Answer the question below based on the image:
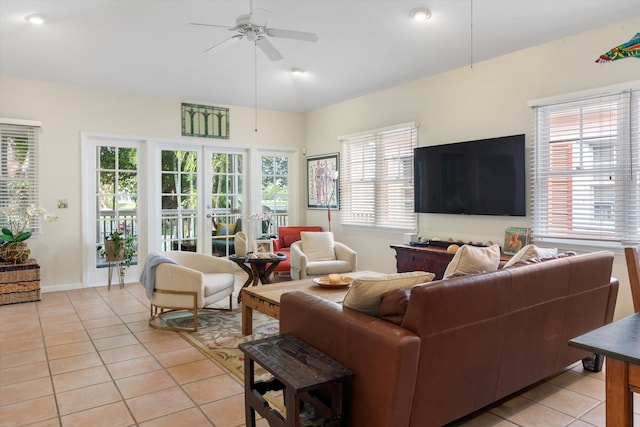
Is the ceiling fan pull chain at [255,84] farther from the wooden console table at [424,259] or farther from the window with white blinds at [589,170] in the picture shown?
the window with white blinds at [589,170]

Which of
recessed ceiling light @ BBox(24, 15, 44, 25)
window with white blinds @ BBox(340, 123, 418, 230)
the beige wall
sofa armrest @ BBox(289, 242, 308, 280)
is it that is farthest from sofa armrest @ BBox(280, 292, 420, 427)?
recessed ceiling light @ BBox(24, 15, 44, 25)

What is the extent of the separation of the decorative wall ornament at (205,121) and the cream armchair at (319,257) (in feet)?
7.54

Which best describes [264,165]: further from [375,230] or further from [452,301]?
[452,301]

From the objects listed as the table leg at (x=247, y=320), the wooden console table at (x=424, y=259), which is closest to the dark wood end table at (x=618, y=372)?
the table leg at (x=247, y=320)

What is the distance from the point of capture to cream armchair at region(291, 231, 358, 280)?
5102mm

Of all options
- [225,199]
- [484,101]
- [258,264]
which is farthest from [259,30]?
[225,199]

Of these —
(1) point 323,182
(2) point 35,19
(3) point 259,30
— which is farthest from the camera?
(1) point 323,182

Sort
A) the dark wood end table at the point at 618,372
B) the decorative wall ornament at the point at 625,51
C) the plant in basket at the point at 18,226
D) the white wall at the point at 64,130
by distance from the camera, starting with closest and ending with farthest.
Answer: the dark wood end table at the point at 618,372 < the decorative wall ornament at the point at 625,51 < the plant in basket at the point at 18,226 < the white wall at the point at 64,130

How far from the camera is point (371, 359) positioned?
179 cm

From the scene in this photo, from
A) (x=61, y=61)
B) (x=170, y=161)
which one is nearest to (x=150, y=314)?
(x=170, y=161)

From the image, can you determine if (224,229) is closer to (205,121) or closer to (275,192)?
(275,192)

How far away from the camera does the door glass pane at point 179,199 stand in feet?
20.3

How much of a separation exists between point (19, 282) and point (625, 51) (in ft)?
21.5

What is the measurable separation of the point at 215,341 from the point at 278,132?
4.42m
